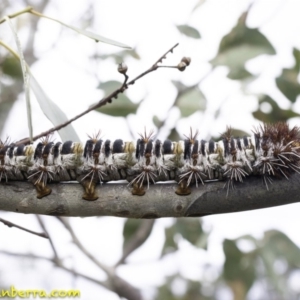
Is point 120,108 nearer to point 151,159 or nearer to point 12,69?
point 12,69

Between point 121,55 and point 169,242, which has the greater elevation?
point 121,55

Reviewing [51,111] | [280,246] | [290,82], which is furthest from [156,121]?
A: [51,111]

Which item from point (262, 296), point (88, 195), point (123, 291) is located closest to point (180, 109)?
point (123, 291)

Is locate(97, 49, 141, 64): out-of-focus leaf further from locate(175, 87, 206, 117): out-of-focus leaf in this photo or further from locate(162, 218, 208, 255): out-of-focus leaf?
locate(162, 218, 208, 255): out-of-focus leaf

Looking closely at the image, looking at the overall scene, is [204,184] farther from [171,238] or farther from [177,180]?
[171,238]

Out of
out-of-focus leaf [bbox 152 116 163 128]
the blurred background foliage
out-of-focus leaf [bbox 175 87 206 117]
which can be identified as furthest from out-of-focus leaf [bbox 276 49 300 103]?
out-of-focus leaf [bbox 152 116 163 128]

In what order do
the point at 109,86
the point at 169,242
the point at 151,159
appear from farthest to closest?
the point at 169,242 < the point at 109,86 < the point at 151,159
